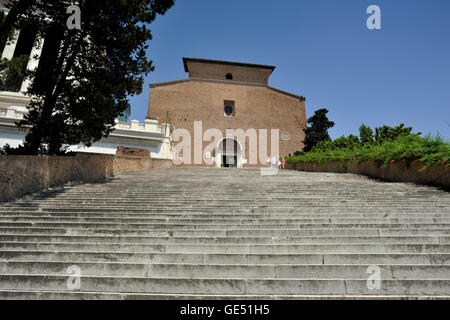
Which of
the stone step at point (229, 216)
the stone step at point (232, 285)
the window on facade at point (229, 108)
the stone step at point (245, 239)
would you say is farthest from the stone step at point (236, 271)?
the window on facade at point (229, 108)

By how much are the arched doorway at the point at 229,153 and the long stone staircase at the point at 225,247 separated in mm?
19551

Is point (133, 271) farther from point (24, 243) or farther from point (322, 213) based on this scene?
point (322, 213)

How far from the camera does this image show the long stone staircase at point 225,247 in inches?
109

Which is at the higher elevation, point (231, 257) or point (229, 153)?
point (229, 153)

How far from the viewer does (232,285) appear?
9.17 ft

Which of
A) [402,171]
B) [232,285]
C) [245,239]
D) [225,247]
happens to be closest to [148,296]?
[232,285]

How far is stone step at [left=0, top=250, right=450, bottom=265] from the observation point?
3.25m

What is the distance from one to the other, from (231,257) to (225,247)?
0.34m

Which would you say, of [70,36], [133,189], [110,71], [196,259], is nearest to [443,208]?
[196,259]

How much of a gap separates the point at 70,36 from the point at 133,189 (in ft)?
17.1

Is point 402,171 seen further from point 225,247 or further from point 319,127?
point 319,127

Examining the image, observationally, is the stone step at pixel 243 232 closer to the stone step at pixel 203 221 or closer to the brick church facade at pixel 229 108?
the stone step at pixel 203 221

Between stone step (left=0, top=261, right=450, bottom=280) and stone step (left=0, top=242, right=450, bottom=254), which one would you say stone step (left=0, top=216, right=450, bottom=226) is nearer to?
stone step (left=0, top=242, right=450, bottom=254)

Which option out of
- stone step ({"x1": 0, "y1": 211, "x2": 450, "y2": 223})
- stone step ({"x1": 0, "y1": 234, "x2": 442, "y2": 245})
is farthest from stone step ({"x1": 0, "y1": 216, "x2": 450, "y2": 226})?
stone step ({"x1": 0, "y1": 234, "x2": 442, "y2": 245})
